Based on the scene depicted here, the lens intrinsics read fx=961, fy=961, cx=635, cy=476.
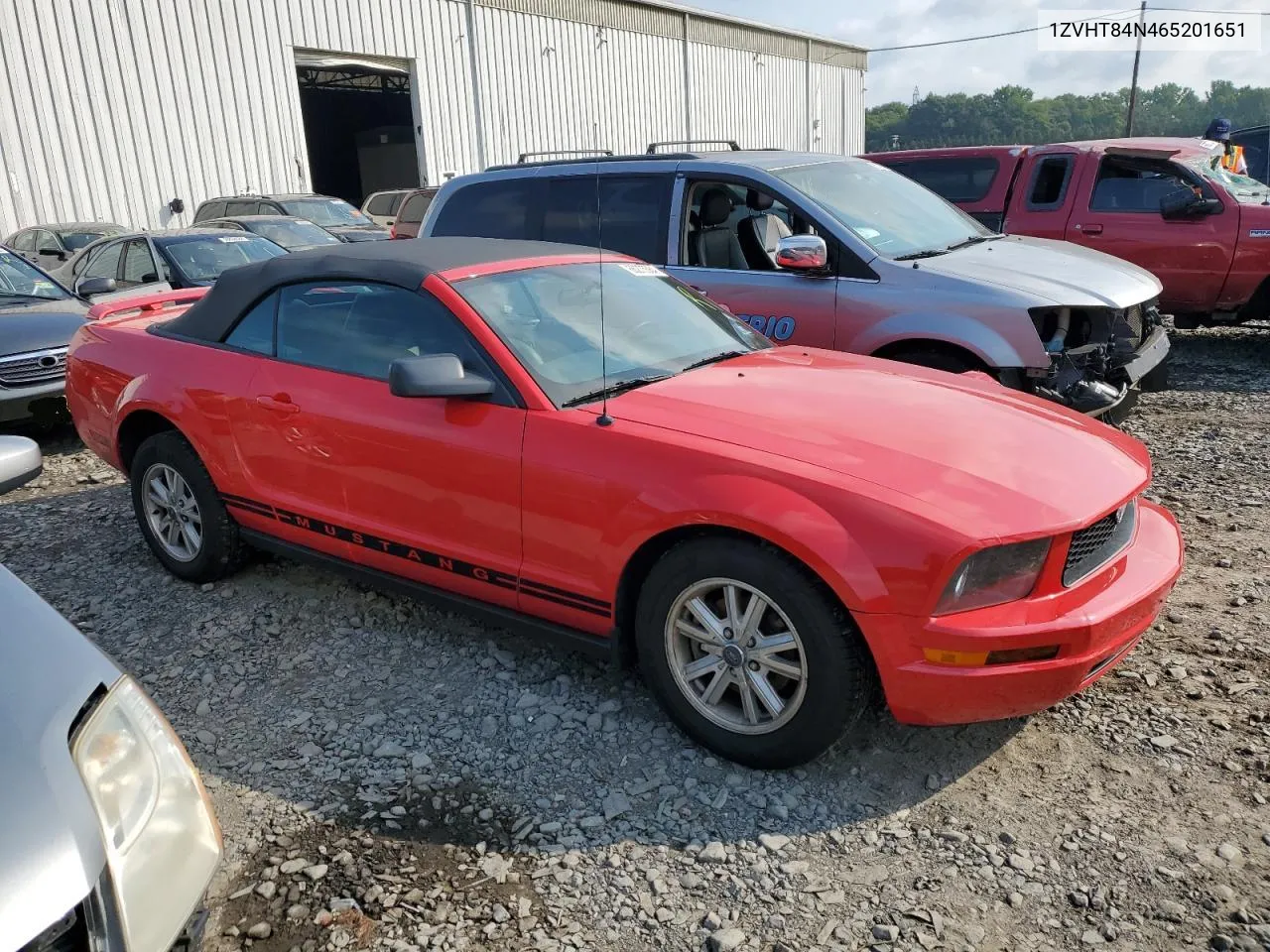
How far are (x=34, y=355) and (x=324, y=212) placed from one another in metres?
9.61

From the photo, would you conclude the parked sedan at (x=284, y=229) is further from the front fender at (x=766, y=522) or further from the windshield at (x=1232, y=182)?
the front fender at (x=766, y=522)

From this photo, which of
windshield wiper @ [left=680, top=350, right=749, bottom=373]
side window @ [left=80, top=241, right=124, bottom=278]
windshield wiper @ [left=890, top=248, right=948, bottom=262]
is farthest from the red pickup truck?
side window @ [left=80, top=241, right=124, bottom=278]

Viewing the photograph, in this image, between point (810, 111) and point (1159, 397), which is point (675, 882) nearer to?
point (1159, 397)

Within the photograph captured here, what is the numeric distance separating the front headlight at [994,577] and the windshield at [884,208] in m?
3.27

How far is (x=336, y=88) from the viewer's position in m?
30.2

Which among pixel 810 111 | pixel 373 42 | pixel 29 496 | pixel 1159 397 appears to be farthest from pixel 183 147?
pixel 810 111

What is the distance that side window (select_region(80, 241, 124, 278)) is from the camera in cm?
952

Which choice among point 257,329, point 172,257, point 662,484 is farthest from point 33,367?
point 662,484

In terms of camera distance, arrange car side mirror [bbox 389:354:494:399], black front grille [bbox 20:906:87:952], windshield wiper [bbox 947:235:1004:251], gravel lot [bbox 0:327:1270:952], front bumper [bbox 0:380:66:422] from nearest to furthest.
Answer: black front grille [bbox 20:906:87:952] → gravel lot [bbox 0:327:1270:952] → car side mirror [bbox 389:354:494:399] → windshield wiper [bbox 947:235:1004:251] → front bumper [bbox 0:380:66:422]

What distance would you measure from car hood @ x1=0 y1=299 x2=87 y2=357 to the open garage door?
2491cm

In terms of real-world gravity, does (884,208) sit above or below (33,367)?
above

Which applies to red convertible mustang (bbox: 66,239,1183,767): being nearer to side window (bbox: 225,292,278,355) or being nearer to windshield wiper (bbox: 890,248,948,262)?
side window (bbox: 225,292,278,355)

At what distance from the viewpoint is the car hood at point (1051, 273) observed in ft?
17.5

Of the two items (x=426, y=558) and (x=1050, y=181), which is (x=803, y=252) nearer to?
(x=426, y=558)
